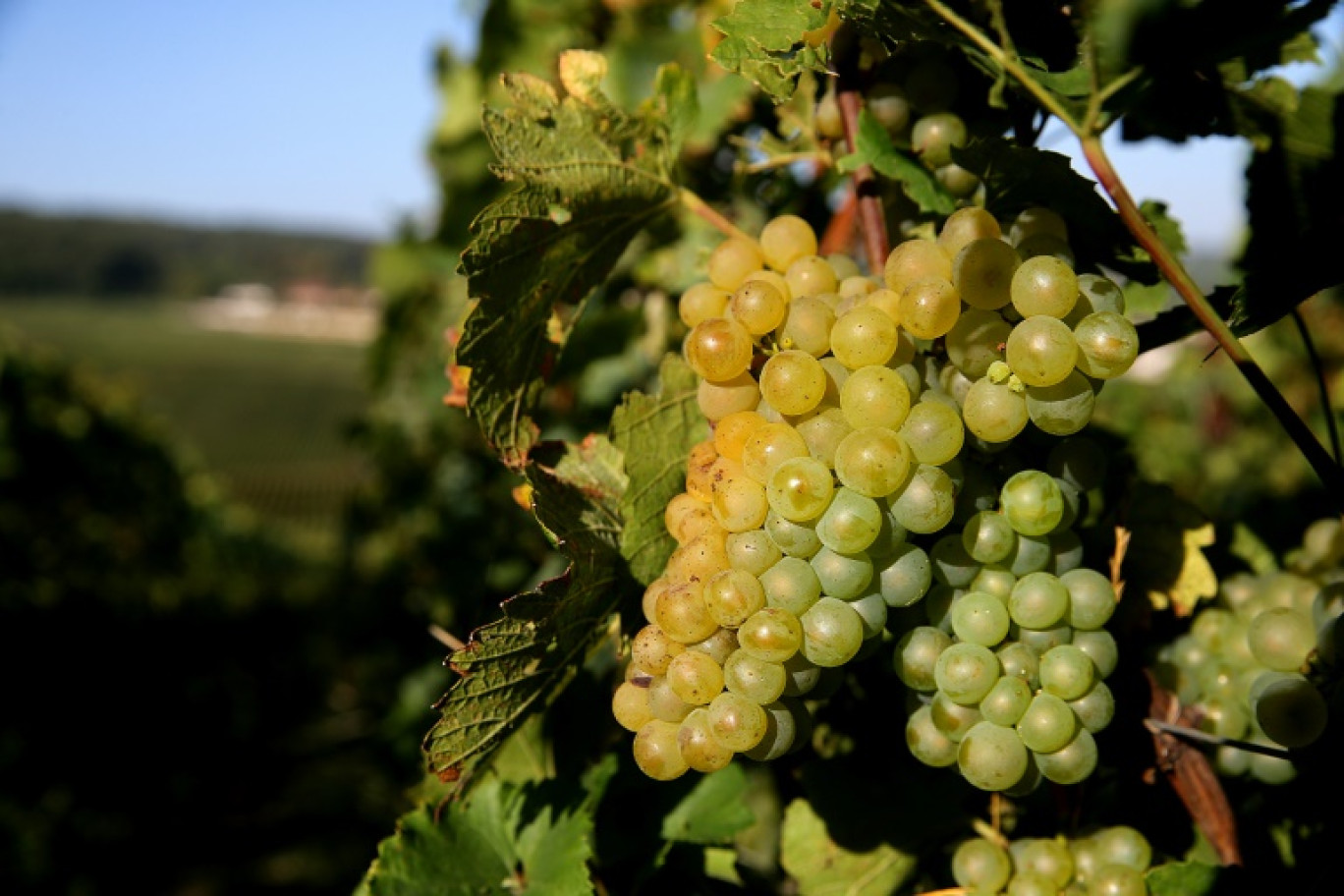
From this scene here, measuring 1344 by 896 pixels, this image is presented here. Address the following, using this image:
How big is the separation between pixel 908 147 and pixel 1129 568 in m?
0.51

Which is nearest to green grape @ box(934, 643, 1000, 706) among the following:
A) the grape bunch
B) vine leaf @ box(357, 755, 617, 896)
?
the grape bunch

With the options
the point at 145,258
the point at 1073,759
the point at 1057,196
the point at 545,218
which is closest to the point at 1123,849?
the point at 1073,759

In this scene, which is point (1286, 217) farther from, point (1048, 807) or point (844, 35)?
point (1048, 807)

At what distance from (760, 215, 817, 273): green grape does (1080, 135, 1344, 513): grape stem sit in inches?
10.8

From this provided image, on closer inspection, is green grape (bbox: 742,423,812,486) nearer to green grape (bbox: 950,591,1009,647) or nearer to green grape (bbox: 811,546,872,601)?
green grape (bbox: 811,546,872,601)

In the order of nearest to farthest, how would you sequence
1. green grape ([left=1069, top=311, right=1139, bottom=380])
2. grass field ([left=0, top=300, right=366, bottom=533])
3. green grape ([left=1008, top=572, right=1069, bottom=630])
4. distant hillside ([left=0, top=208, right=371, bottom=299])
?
green grape ([left=1069, top=311, right=1139, bottom=380]) → green grape ([left=1008, top=572, right=1069, bottom=630]) → grass field ([left=0, top=300, right=366, bottom=533]) → distant hillside ([left=0, top=208, right=371, bottom=299])

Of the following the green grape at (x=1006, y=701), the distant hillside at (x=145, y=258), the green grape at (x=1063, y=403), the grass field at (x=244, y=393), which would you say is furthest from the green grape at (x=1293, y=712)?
the distant hillside at (x=145, y=258)

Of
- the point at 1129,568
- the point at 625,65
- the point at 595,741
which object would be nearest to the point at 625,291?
the point at 625,65

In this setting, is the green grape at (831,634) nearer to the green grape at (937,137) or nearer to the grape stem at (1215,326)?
the grape stem at (1215,326)

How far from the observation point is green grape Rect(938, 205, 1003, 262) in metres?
0.84

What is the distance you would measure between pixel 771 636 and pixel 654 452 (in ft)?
0.88

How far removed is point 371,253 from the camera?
15.4 feet

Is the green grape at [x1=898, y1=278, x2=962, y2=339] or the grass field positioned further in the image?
the grass field

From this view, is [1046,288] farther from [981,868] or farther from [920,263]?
[981,868]
